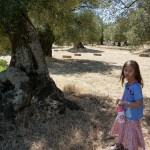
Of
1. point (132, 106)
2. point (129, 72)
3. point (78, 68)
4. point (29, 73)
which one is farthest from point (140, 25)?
point (78, 68)

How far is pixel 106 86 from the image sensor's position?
39.3ft

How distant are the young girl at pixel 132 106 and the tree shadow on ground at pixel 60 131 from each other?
89 cm

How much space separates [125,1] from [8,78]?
13.5ft

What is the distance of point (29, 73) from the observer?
7305 millimetres

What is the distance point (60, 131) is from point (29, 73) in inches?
67.7

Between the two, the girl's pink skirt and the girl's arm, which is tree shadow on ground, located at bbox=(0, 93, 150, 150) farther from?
the girl's arm

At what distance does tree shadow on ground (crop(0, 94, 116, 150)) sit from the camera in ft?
18.7

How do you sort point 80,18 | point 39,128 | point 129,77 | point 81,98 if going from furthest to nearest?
point 80,18 < point 81,98 < point 39,128 < point 129,77

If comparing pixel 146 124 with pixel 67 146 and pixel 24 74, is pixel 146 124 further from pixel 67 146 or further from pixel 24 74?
pixel 24 74

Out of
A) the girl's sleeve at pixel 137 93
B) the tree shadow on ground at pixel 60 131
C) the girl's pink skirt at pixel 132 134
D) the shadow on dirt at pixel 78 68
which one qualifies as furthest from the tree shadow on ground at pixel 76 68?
the girl's sleeve at pixel 137 93

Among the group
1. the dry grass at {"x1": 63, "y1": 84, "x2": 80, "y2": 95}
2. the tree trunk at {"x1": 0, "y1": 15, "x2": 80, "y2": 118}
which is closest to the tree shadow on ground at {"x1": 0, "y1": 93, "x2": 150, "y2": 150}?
the tree trunk at {"x1": 0, "y1": 15, "x2": 80, "y2": 118}

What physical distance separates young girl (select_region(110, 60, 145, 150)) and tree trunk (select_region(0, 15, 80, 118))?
2.36 m

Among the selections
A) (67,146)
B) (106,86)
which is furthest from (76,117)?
(106,86)

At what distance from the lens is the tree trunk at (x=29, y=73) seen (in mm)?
7066
